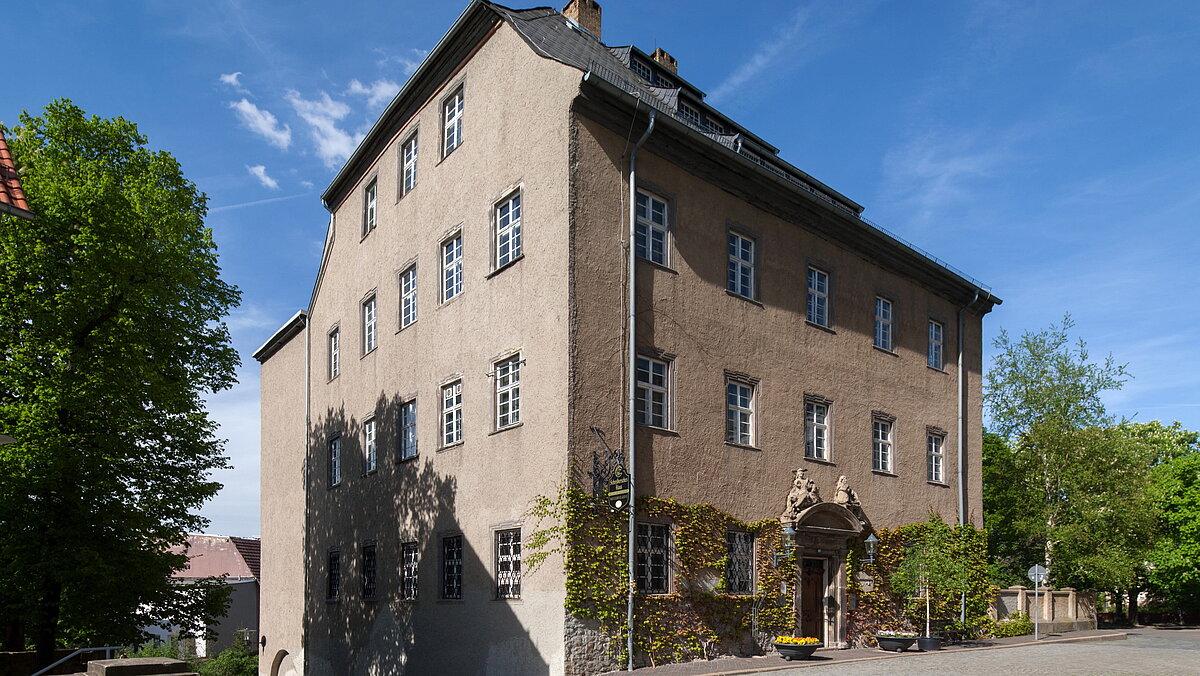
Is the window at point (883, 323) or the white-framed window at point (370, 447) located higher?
the window at point (883, 323)

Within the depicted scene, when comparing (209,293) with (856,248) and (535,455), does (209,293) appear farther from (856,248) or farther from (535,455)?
(856,248)

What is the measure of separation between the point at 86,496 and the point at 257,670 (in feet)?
55.4

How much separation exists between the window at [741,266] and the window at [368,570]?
1092cm

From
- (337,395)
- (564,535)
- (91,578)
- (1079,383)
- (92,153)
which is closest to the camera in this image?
(564,535)

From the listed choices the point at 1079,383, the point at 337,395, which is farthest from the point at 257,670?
the point at 1079,383

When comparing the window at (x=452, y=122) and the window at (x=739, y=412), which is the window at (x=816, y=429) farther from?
the window at (x=452, y=122)

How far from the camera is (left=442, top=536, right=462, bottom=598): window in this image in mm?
20000

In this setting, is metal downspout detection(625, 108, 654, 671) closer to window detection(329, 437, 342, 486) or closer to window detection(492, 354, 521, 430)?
window detection(492, 354, 521, 430)

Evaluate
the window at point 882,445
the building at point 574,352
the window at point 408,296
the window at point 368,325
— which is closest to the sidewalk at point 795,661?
the building at point 574,352

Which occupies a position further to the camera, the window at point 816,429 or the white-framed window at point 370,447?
the white-framed window at point 370,447

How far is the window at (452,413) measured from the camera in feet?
68.2

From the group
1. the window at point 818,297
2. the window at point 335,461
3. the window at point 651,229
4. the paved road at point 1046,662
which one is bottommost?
the paved road at point 1046,662

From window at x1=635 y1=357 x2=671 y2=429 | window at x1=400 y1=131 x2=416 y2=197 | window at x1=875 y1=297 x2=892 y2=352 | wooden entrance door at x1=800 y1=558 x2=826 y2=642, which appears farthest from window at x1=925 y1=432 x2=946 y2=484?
window at x1=400 y1=131 x2=416 y2=197

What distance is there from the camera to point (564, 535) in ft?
54.6
